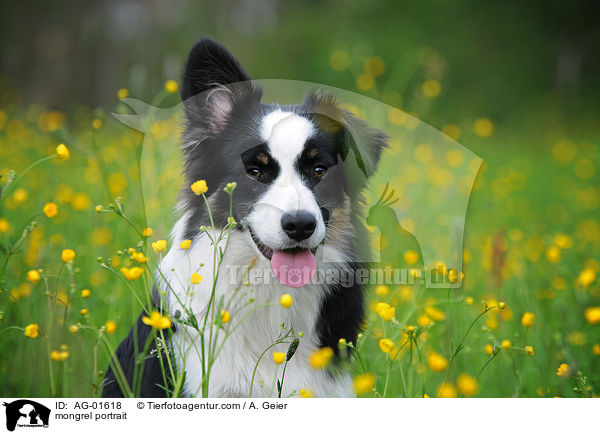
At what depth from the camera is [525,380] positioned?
80.9 inches

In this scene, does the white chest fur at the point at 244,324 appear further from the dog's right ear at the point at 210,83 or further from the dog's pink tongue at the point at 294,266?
the dog's right ear at the point at 210,83

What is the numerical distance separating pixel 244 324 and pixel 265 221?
45 centimetres

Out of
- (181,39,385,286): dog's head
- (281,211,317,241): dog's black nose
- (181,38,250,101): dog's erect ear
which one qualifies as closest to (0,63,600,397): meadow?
(181,39,385,286): dog's head

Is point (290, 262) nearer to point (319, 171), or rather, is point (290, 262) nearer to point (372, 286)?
point (319, 171)

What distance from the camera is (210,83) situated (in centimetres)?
182

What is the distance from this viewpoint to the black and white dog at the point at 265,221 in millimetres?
1736

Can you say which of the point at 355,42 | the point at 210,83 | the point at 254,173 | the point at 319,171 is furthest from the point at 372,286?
the point at 355,42

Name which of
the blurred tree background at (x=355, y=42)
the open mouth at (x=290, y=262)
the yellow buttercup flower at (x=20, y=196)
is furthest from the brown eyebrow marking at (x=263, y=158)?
the blurred tree background at (x=355, y=42)

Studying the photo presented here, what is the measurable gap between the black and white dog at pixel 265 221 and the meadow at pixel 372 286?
98mm

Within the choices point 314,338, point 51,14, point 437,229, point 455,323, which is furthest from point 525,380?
point 51,14

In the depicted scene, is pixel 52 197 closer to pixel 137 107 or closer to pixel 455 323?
pixel 137 107

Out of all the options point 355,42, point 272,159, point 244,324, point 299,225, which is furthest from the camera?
point 355,42

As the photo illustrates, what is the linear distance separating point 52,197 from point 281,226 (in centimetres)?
229

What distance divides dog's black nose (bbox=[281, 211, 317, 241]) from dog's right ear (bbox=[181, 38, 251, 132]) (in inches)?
Answer: 21.5
